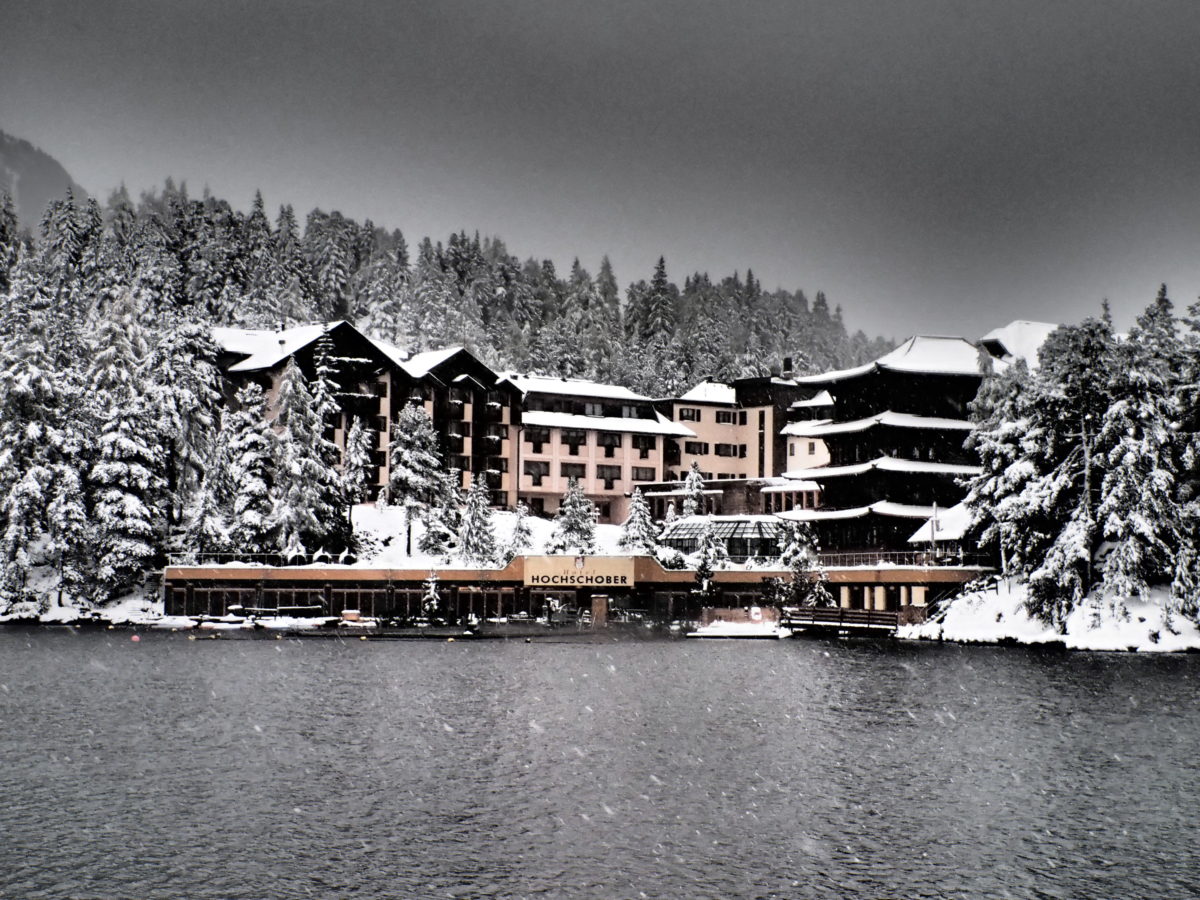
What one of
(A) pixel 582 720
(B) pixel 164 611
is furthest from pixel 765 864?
(B) pixel 164 611

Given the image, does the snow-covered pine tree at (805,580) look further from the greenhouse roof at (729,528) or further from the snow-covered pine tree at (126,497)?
the snow-covered pine tree at (126,497)

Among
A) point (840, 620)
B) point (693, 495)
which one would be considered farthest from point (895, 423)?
point (693, 495)

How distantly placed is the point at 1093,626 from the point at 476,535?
4648cm

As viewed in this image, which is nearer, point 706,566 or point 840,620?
point 840,620

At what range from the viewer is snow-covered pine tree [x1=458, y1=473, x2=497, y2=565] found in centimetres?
9706

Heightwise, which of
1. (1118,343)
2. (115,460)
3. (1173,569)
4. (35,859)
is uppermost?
(1118,343)

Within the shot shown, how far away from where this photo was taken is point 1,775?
32.0m

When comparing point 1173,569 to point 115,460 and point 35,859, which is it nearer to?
point 35,859

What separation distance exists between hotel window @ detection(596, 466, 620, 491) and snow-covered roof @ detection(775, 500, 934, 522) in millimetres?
33937

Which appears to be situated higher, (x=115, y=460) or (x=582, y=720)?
(x=115, y=460)

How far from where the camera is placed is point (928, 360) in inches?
4087

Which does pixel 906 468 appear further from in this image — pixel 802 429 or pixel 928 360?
pixel 802 429

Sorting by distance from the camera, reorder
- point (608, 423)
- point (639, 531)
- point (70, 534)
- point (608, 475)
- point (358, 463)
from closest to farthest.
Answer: point (70, 534) < point (358, 463) < point (639, 531) < point (608, 475) < point (608, 423)

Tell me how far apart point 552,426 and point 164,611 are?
171 feet
